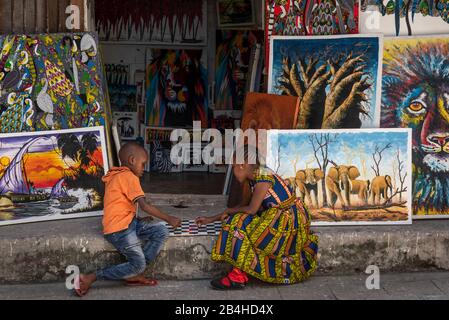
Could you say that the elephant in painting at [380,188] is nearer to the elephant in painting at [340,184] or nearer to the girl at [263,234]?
the elephant in painting at [340,184]

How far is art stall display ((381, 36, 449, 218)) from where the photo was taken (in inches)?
278

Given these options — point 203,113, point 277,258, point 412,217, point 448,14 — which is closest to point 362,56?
point 448,14

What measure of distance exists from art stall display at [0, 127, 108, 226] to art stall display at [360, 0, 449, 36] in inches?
99.9

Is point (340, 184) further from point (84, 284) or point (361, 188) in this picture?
point (84, 284)

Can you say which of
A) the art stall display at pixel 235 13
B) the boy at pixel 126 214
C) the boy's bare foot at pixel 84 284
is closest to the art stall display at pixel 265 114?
the boy at pixel 126 214

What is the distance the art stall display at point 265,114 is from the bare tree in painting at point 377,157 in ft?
2.31

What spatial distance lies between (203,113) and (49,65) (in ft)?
13.0

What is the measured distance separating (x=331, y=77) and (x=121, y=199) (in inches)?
87.7

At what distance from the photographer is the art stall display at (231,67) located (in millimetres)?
10500

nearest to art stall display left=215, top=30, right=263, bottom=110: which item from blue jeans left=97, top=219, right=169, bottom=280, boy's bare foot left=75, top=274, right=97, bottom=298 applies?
blue jeans left=97, top=219, right=169, bottom=280

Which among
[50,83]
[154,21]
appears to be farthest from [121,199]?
[154,21]

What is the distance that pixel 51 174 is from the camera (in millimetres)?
6895

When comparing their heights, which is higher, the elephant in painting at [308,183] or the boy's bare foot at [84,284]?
the elephant in painting at [308,183]

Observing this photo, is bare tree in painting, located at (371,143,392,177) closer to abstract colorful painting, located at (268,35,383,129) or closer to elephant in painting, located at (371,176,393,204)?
elephant in painting, located at (371,176,393,204)
